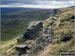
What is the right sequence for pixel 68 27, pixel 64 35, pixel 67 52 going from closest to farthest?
pixel 67 52 → pixel 64 35 → pixel 68 27

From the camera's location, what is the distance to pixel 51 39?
3353 cm

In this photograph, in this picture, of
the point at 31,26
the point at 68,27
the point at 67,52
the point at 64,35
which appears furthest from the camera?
the point at 31,26

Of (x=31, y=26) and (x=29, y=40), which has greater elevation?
(x=31, y=26)

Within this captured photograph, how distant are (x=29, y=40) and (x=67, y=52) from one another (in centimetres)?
1131

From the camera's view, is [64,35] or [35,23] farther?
[35,23]

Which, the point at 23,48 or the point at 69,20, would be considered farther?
the point at 69,20

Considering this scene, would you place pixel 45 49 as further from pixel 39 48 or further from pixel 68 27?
pixel 68 27

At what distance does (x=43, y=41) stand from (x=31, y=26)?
22.0 feet

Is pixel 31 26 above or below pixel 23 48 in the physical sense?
above

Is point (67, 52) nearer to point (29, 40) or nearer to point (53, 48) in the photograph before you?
point (53, 48)

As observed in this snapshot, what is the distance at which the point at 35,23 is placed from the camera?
40.8m

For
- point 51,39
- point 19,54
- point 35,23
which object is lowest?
point 19,54

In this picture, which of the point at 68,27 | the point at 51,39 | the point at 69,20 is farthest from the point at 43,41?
the point at 69,20

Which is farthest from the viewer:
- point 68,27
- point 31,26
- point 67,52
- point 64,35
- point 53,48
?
point 31,26
